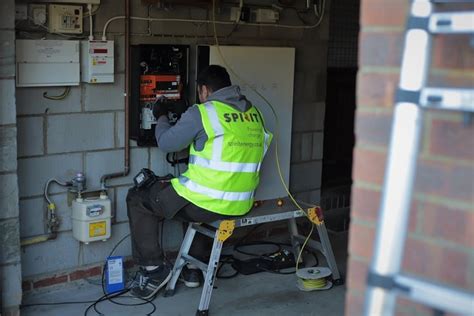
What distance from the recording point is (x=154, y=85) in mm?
4352

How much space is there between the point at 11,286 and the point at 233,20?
2303 mm

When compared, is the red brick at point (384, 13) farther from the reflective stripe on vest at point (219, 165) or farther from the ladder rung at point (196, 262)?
the ladder rung at point (196, 262)

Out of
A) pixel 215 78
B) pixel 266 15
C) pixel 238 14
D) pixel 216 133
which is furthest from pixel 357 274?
pixel 266 15

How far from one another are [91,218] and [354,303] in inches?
113

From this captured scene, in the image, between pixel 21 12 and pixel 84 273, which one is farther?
pixel 84 273

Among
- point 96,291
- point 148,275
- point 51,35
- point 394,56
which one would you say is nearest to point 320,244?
point 148,275

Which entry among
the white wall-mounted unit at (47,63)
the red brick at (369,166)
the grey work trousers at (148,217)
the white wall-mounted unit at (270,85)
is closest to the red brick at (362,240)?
the red brick at (369,166)

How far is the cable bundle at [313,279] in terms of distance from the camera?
4.29 metres

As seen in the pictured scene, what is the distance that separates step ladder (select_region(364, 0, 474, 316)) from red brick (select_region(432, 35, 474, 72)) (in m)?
0.07

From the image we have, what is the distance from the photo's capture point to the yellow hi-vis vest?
→ 3832mm

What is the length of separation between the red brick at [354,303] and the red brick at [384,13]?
0.56 metres

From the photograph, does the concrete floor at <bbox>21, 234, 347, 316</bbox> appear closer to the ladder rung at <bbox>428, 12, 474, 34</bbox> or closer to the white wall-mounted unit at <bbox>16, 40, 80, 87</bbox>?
the white wall-mounted unit at <bbox>16, 40, 80, 87</bbox>

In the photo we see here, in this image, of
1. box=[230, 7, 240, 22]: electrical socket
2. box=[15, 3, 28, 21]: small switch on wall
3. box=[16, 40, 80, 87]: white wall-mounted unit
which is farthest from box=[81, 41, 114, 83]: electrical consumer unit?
box=[230, 7, 240, 22]: electrical socket

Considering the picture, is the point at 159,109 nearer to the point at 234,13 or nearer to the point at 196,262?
the point at 234,13
